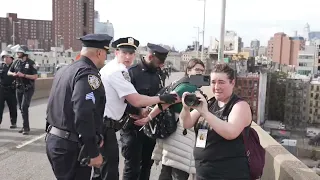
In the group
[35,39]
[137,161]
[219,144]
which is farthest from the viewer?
[35,39]

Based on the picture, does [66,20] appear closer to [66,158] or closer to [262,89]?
[262,89]

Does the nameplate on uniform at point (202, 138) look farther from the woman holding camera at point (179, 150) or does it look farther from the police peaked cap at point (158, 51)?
the police peaked cap at point (158, 51)

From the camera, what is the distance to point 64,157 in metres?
3.29

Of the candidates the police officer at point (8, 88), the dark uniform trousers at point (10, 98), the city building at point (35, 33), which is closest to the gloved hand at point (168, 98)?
the police officer at point (8, 88)

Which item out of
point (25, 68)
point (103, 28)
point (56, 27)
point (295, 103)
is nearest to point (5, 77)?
point (25, 68)

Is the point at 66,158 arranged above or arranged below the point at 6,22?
below

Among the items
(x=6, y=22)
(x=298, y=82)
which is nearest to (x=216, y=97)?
(x=6, y=22)

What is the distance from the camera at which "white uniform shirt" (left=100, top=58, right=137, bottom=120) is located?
13.0ft

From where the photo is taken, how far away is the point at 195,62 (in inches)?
165

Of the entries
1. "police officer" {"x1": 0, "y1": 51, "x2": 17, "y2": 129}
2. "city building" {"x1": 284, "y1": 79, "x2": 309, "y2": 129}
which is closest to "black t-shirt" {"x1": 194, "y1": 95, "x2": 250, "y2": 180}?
"police officer" {"x1": 0, "y1": 51, "x2": 17, "y2": 129}

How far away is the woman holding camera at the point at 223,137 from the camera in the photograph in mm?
2992

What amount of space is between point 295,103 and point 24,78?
11806 centimetres

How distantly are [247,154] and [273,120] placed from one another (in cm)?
12282

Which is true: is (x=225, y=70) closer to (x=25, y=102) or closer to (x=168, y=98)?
(x=168, y=98)
